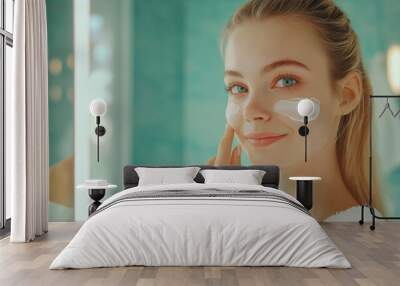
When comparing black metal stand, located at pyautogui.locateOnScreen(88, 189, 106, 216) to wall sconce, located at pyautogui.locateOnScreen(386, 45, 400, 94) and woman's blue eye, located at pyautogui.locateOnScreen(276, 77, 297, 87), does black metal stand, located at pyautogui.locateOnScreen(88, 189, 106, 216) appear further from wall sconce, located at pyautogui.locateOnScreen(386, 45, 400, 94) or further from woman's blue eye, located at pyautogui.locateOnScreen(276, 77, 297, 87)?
wall sconce, located at pyautogui.locateOnScreen(386, 45, 400, 94)

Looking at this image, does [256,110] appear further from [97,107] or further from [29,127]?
[29,127]

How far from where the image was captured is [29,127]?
6.42 m

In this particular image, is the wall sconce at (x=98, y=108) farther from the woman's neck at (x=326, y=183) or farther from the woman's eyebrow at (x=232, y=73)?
the woman's neck at (x=326, y=183)

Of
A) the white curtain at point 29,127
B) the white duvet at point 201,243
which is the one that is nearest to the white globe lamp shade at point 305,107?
the white duvet at point 201,243

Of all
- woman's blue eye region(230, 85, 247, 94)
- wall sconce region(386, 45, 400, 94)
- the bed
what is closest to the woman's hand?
woman's blue eye region(230, 85, 247, 94)

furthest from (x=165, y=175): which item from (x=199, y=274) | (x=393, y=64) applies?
(x=393, y=64)

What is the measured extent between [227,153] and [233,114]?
1.68 ft

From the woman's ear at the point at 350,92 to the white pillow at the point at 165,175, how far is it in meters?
2.13

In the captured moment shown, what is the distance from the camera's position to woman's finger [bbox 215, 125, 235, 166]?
313 inches

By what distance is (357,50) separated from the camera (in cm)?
795

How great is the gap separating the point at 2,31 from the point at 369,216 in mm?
5058

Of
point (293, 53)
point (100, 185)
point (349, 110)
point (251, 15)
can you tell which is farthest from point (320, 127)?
point (100, 185)

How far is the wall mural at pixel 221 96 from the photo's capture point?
25.9 feet

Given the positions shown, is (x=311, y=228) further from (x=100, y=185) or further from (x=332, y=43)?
(x=332, y=43)
